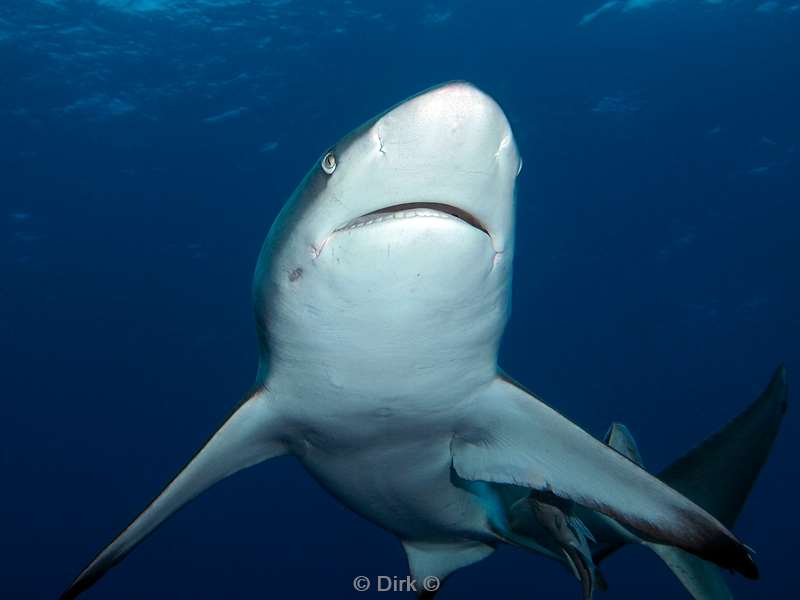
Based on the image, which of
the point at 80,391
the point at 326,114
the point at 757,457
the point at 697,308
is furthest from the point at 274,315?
the point at 80,391

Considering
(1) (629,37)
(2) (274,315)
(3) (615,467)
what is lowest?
(3) (615,467)

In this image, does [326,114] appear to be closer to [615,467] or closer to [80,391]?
[615,467]

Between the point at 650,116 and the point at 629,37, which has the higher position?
the point at 629,37

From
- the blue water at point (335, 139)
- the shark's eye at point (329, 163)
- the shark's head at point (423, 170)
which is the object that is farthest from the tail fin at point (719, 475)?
the blue water at point (335, 139)

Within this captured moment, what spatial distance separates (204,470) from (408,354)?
163cm

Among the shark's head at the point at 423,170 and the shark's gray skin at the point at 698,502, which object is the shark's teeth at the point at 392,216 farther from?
the shark's gray skin at the point at 698,502

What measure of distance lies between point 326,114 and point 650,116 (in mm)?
8892

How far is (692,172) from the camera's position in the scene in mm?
17094

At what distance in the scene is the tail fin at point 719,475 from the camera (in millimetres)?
3828

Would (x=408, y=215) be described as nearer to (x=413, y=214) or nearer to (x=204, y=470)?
(x=413, y=214)

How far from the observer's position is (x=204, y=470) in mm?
3418

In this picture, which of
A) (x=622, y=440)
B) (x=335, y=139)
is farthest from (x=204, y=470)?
(x=335, y=139)

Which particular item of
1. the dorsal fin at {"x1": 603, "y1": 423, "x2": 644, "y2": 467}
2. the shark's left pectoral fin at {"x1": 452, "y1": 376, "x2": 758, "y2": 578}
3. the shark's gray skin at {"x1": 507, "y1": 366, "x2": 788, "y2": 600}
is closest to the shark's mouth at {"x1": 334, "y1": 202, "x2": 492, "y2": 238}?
the shark's left pectoral fin at {"x1": 452, "y1": 376, "x2": 758, "y2": 578}

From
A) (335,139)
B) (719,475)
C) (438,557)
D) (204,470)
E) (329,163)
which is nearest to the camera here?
(329,163)
